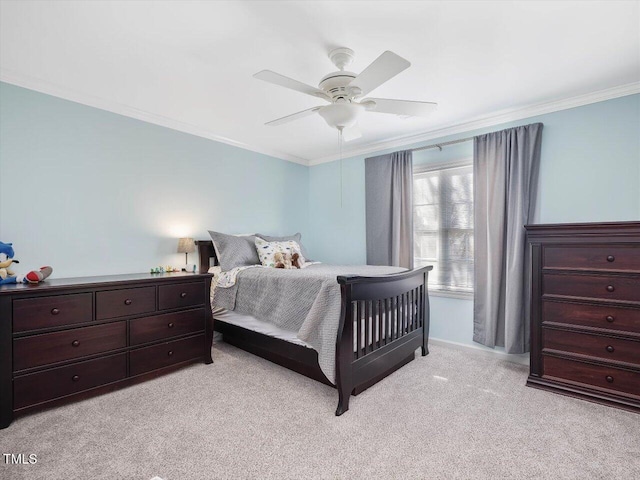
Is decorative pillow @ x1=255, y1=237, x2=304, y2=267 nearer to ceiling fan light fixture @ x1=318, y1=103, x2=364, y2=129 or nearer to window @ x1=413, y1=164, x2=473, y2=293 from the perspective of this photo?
window @ x1=413, y1=164, x2=473, y2=293

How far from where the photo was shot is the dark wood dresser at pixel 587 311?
7.18 feet

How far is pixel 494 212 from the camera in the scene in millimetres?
3119

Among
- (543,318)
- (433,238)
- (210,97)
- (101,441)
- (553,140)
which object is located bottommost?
(101,441)

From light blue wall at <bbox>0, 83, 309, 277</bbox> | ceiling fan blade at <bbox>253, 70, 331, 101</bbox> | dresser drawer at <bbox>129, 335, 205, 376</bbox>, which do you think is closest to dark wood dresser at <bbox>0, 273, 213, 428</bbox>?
dresser drawer at <bbox>129, 335, 205, 376</bbox>

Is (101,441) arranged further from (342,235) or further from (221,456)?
(342,235)

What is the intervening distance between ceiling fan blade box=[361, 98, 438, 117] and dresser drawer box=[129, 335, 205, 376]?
2473 mm

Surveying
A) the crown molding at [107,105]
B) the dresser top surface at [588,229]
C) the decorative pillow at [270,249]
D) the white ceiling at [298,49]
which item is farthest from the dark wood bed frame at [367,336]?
the crown molding at [107,105]

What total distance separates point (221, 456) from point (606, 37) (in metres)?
3.34

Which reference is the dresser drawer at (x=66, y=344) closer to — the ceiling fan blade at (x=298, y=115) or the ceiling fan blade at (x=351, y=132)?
the ceiling fan blade at (x=298, y=115)

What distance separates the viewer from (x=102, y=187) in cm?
286

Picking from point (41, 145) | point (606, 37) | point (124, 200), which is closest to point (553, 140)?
point (606, 37)

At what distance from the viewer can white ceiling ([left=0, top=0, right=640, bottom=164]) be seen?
174 centimetres

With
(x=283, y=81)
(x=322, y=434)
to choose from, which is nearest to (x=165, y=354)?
(x=322, y=434)

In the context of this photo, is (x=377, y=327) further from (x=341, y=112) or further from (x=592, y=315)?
(x=341, y=112)
